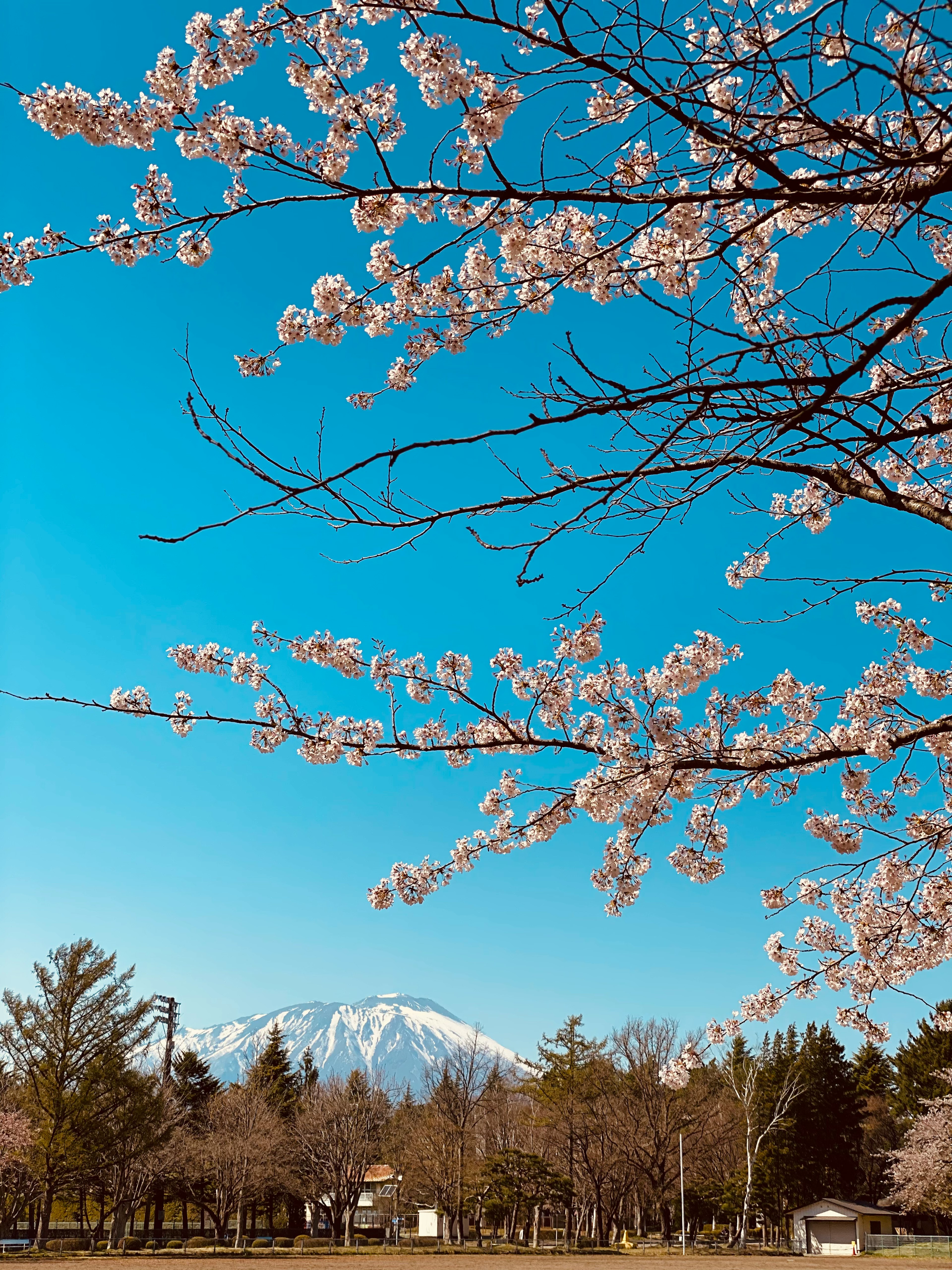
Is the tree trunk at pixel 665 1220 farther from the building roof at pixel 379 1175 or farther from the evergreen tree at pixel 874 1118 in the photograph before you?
the building roof at pixel 379 1175

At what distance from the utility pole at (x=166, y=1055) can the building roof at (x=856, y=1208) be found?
26013 millimetres

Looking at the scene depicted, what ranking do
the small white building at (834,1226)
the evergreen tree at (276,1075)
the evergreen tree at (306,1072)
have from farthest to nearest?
1. the evergreen tree at (306,1072)
2. the evergreen tree at (276,1075)
3. the small white building at (834,1226)

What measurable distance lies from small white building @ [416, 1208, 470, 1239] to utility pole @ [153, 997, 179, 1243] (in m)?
10.6

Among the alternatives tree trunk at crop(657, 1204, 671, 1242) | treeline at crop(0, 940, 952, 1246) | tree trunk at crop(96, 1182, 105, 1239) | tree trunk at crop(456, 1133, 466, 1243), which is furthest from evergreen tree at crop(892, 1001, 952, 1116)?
tree trunk at crop(96, 1182, 105, 1239)

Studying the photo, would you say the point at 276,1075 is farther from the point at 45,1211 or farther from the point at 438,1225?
the point at 45,1211

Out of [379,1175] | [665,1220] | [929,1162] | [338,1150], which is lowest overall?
[379,1175]

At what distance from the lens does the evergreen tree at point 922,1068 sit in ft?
123

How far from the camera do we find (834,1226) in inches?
1433

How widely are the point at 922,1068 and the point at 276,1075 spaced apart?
1171 inches

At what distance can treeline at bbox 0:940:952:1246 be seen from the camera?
23.7 metres

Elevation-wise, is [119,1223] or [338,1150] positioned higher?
[338,1150]

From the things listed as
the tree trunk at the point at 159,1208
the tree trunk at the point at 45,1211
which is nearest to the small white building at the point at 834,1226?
the tree trunk at the point at 159,1208

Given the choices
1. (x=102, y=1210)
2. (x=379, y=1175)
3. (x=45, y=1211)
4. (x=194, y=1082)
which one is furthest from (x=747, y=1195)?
(x=379, y=1175)

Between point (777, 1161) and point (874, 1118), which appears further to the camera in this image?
point (874, 1118)
